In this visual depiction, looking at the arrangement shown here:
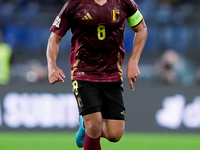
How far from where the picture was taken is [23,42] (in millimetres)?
10617

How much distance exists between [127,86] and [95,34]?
4232mm

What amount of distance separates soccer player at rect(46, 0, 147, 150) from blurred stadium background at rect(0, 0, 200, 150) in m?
2.35

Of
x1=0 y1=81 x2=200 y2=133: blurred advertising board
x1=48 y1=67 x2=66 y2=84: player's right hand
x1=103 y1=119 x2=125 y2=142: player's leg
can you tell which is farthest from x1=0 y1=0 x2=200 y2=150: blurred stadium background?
x1=48 y1=67 x2=66 y2=84: player's right hand

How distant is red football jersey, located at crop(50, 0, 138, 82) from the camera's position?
4992 millimetres

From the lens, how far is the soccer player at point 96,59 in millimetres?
4992

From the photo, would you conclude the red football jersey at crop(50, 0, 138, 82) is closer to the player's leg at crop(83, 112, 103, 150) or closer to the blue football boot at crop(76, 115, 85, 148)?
the player's leg at crop(83, 112, 103, 150)

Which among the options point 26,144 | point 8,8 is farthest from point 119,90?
point 8,8

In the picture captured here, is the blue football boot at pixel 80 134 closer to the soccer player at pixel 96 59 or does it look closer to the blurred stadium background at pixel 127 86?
the soccer player at pixel 96 59

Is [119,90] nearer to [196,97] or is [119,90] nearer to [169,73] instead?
[196,97]

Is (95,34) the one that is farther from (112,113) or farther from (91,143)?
(91,143)

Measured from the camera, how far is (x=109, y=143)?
8.05 meters

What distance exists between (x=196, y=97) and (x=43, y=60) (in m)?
3.59

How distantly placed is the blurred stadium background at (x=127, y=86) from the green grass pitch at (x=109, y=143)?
0.05ft

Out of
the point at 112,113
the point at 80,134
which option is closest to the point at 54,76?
the point at 112,113
